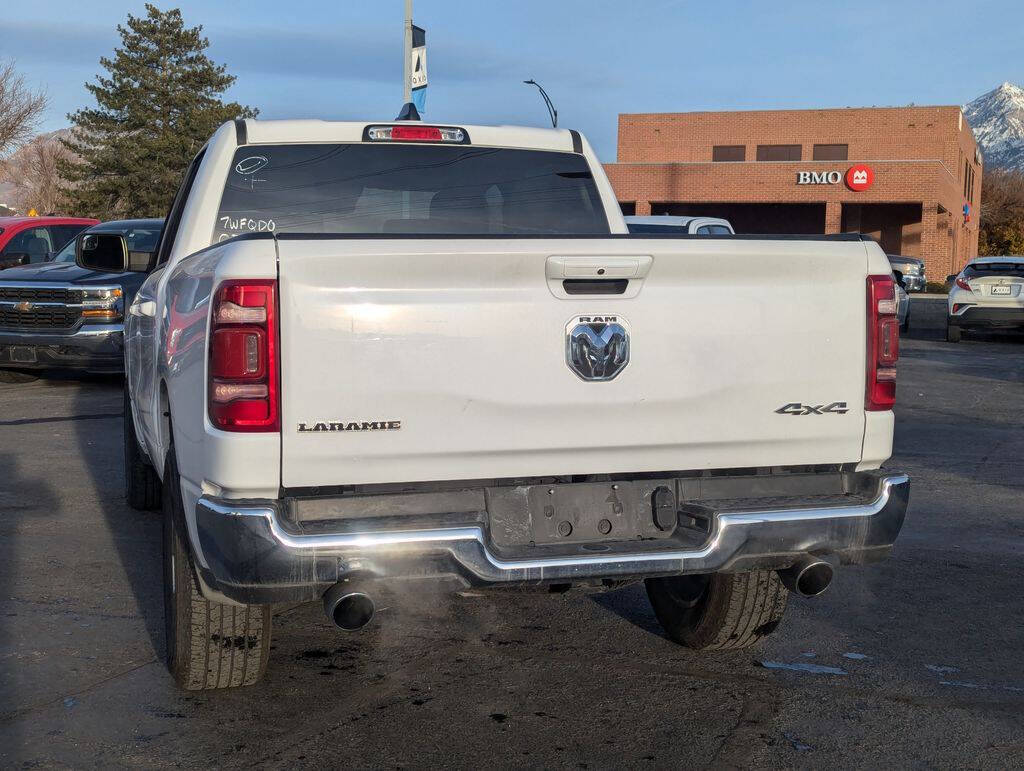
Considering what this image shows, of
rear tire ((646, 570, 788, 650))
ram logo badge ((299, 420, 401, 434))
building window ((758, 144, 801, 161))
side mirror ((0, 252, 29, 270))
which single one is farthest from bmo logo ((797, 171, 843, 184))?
ram logo badge ((299, 420, 401, 434))

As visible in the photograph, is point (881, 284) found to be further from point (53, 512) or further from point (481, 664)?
point (53, 512)

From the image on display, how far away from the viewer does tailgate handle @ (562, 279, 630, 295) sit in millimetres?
3910

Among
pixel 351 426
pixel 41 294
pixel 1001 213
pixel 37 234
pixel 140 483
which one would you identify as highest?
pixel 1001 213

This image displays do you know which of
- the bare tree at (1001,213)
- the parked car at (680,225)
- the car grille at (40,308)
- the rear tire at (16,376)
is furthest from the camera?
the bare tree at (1001,213)

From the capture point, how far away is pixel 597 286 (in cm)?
393

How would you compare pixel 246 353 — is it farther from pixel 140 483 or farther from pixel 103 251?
pixel 140 483

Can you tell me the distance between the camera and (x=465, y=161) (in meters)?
5.56

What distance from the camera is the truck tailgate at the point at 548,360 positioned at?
3.68 m

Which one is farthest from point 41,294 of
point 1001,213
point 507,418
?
point 1001,213

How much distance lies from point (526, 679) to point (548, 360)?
143 centimetres

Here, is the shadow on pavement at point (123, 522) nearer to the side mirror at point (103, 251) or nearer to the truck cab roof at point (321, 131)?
the side mirror at point (103, 251)

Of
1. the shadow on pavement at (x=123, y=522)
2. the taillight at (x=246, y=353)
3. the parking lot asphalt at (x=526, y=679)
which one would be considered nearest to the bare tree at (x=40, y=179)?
the shadow on pavement at (x=123, y=522)

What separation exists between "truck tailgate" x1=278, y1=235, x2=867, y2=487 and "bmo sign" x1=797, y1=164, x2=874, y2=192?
55.5 meters

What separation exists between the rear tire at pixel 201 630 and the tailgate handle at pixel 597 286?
1417 mm
